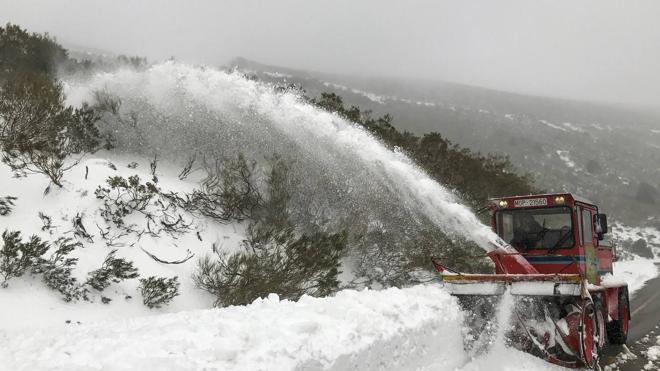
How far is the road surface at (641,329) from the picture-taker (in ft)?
24.9

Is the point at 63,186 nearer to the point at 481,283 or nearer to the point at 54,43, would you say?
the point at 481,283

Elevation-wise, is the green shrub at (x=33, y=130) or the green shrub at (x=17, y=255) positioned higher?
the green shrub at (x=33, y=130)

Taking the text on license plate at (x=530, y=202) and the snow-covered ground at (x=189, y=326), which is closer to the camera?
the snow-covered ground at (x=189, y=326)

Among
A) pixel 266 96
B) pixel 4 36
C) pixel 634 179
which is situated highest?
pixel 4 36

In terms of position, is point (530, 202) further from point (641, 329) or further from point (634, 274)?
point (634, 274)

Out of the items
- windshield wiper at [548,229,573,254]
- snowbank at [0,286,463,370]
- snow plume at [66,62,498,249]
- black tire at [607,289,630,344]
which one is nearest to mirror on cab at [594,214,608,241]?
windshield wiper at [548,229,573,254]

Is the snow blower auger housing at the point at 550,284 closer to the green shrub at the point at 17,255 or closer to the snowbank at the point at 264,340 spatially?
the snowbank at the point at 264,340

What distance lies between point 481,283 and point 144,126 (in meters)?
9.36

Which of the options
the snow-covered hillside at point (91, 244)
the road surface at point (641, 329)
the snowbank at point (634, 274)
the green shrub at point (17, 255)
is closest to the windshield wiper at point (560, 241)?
the road surface at point (641, 329)

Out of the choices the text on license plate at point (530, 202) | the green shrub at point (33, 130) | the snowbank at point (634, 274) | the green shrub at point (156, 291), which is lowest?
the snowbank at point (634, 274)

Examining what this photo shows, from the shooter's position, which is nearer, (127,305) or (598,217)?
(127,305)

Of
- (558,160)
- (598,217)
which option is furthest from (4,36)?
(558,160)

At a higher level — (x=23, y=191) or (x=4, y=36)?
(x=4, y=36)

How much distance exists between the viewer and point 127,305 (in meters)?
6.75
